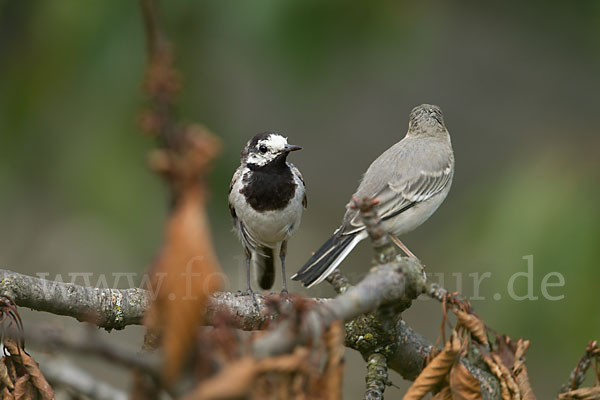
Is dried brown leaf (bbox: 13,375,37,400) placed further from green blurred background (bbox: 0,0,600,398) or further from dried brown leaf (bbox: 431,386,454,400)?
green blurred background (bbox: 0,0,600,398)

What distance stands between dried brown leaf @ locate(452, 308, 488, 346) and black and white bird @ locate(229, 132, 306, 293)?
2.10m

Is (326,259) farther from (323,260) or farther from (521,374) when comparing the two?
(521,374)

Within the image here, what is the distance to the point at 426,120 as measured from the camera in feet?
14.2

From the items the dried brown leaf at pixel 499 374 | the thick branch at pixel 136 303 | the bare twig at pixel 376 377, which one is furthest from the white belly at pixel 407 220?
the dried brown leaf at pixel 499 374

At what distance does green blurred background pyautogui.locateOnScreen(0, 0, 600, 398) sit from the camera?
4512 millimetres

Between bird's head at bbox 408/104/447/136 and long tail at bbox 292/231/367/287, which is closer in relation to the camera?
long tail at bbox 292/231/367/287

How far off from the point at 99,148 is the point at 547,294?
329cm

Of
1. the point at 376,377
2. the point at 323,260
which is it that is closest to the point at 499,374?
the point at 376,377

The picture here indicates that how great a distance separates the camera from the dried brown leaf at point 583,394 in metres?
2.43

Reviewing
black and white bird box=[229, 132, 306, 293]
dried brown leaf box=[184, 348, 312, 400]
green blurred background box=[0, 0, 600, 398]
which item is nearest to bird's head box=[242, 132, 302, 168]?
black and white bird box=[229, 132, 306, 293]

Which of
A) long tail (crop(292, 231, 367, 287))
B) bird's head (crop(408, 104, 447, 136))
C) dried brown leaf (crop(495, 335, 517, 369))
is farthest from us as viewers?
bird's head (crop(408, 104, 447, 136))

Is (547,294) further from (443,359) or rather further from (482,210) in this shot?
(443,359)

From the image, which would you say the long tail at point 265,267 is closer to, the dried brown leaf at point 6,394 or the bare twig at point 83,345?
the dried brown leaf at point 6,394

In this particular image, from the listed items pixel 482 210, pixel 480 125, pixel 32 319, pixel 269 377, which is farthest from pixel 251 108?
pixel 269 377
